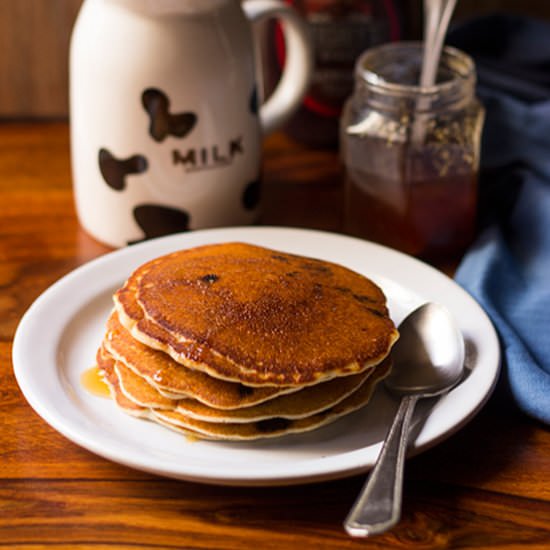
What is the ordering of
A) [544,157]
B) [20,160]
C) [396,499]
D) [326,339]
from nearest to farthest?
[396,499], [326,339], [544,157], [20,160]

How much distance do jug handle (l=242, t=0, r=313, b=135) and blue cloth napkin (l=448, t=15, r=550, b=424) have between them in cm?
25

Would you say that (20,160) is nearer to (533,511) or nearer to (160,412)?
(160,412)

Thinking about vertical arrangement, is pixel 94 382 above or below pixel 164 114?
below

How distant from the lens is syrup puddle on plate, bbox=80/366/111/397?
2.57ft

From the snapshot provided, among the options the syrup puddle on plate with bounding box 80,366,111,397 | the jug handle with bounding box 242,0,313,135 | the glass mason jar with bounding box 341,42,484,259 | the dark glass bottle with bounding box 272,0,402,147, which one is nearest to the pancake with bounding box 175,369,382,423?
the syrup puddle on plate with bounding box 80,366,111,397

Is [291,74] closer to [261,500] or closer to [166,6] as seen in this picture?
[166,6]

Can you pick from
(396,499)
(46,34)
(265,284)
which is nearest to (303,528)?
(396,499)

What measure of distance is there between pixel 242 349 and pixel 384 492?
0.16 metres

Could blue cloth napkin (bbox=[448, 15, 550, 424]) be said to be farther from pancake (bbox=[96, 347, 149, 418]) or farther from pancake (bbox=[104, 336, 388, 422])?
pancake (bbox=[96, 347, 149, 418])

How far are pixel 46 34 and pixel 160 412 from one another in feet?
2.74

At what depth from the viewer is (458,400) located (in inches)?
28.8

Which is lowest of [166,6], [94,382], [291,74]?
[94,382]

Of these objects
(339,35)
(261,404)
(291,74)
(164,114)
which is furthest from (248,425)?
(339,35)

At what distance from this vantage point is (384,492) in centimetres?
61
